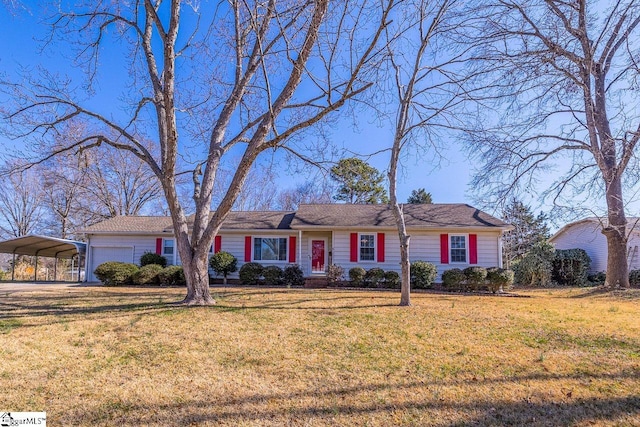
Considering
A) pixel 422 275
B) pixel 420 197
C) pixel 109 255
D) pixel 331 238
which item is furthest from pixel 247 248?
pixel 420 197

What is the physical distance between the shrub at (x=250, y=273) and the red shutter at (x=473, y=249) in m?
9.15

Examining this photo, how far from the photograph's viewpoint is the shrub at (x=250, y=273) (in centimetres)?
1573

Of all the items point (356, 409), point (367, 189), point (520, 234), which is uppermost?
point (367, 189)

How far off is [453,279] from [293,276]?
6579 mm

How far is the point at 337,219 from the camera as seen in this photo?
1658 cm

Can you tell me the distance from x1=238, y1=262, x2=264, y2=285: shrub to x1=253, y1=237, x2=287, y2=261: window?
1.17 m

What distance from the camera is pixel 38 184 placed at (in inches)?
1181

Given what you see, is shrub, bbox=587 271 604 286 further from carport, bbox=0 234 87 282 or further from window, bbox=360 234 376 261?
carport, bbox=0 234 87 282

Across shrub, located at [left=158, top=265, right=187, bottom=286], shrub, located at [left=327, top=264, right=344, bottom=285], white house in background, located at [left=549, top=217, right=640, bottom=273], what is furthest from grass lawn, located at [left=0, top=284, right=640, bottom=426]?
white house in background, located at [left=549, top=217, right=640, bottom=273]

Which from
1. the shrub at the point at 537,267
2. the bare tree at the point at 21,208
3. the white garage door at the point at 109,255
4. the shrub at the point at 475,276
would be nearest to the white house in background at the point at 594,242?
the shrub at the point at 537,267

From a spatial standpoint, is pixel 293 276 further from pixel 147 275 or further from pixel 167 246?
pixel 167 246

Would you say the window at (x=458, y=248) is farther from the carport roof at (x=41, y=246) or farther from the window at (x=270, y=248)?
the carport roof at (x=41, y=246)

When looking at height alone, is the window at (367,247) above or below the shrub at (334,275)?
above

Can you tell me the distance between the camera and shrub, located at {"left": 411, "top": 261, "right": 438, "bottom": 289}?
14.4 metres
